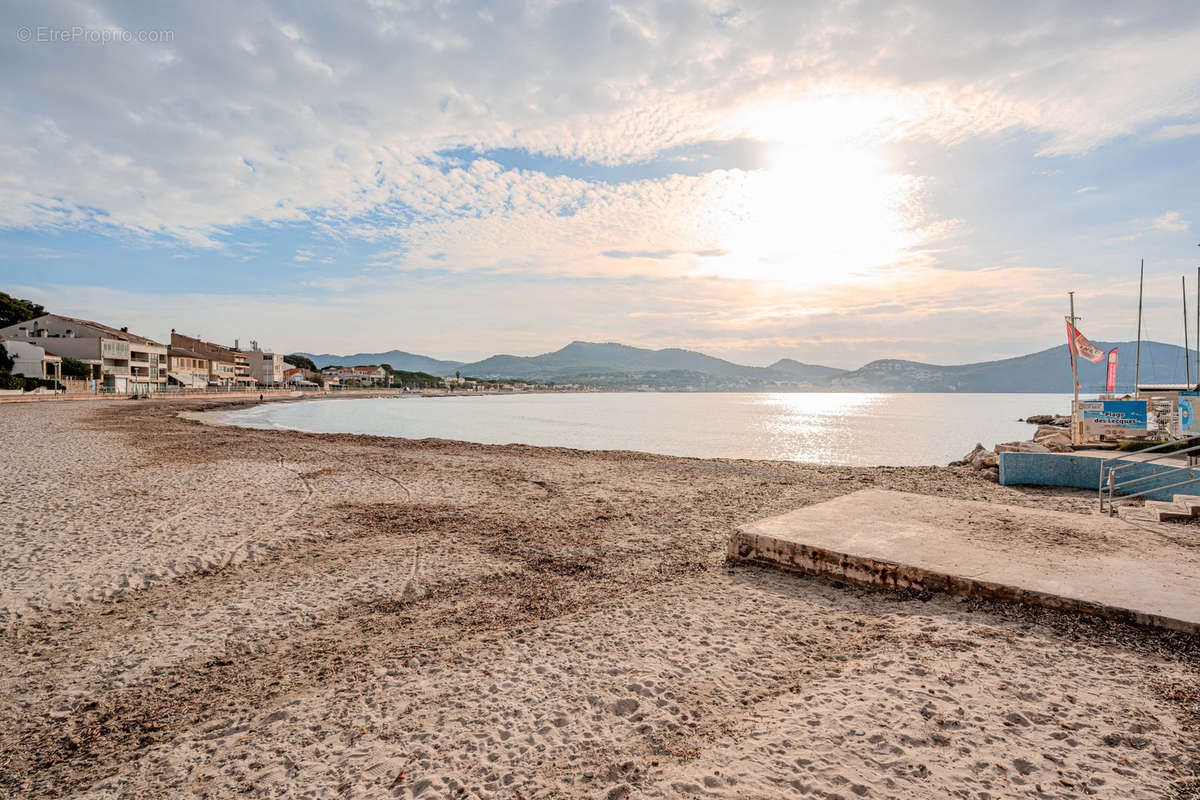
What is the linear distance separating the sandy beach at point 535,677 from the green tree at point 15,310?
75.9 m

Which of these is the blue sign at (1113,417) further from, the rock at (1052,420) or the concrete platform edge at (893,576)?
the rock at (1052,420)

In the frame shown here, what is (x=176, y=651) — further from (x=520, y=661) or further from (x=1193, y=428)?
(x=1193, y=428)

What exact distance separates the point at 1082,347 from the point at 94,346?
79.5 metres

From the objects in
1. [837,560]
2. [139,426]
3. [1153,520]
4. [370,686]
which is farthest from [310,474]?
[139,426]

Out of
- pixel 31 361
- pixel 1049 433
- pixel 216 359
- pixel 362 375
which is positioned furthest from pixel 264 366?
pixel 1049 433

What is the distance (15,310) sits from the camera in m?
61.0

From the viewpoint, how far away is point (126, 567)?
6.42m

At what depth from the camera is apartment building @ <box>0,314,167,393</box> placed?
189 ft

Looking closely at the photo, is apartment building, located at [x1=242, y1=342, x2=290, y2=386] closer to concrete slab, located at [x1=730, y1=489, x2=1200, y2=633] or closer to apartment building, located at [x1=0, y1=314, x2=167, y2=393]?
apartment building, located at [x1=0, y1=314, x2=167, y2=393]

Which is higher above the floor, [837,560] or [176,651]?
[837,560]

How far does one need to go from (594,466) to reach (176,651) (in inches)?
495

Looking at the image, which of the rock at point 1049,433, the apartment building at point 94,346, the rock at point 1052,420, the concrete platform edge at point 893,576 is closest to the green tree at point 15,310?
the apartment building at point 94,346

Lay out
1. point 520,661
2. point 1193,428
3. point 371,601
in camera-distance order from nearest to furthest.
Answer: point 520,661, point 371,601, point 1193,428

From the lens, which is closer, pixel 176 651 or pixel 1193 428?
pixel 176 651
